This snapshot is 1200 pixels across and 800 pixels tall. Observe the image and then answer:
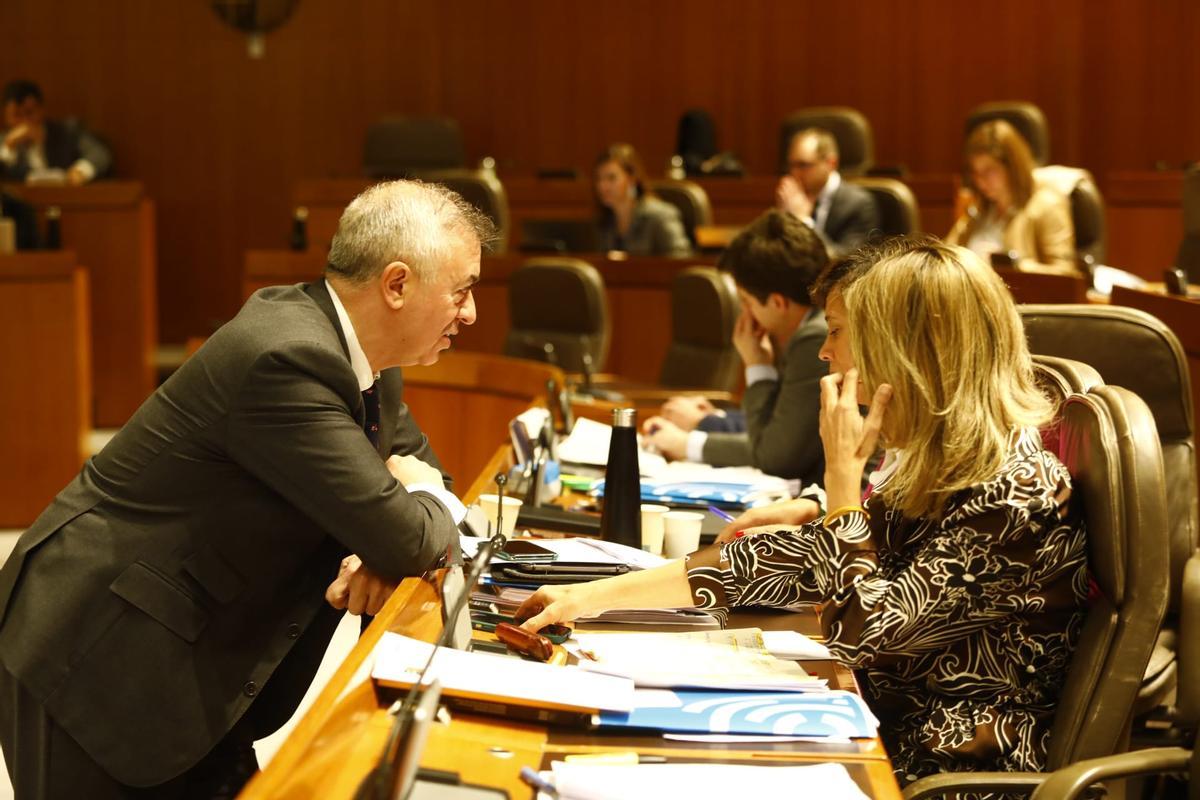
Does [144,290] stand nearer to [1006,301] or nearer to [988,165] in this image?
[988,165]

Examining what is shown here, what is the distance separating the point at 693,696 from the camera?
169 centimetres

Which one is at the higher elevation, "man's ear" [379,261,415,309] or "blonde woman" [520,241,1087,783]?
"man's ear" [379,261,415,309]

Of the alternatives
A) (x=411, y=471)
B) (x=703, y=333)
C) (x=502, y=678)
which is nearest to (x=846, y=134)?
(x=703, y=333)

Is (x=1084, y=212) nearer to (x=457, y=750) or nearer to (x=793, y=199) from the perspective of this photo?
(x=793, y=199)

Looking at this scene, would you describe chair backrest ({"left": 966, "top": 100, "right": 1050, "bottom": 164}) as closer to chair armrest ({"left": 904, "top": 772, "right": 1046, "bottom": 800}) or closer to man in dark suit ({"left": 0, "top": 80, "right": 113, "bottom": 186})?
man in dark suit ({"left": 0, "top": 80, "right": 113, "bottom": 186})

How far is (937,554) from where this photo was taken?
71.9 inches

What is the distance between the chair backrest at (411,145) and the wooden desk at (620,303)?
107 inches

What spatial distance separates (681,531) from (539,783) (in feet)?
3.42

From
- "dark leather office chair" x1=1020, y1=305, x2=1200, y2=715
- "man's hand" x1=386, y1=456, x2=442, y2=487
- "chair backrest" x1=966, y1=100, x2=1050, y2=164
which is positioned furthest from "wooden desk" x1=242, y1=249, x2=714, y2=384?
"man's hand" x1=386, y1=456, x2=442, y2=487

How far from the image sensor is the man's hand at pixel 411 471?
93.0 inches

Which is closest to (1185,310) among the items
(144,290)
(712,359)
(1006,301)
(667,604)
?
(712,359)

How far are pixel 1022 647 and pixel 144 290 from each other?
6569 millimetres

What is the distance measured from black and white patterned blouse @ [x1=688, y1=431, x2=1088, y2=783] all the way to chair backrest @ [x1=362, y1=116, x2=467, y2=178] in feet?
24.4

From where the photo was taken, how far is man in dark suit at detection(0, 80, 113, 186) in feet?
27.7
